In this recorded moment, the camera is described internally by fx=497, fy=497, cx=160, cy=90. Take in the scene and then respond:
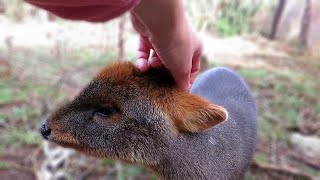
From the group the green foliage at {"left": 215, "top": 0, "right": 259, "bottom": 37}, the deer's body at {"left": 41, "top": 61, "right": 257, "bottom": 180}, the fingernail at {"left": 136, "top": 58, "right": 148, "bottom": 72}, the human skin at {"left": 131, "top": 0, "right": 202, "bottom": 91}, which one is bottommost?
the green foliage at {"left": 215, "top": 0, "right": 259, "bottom": 37}

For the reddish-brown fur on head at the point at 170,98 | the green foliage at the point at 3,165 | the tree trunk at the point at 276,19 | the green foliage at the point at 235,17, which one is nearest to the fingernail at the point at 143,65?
the reddish-brown fur on head at the point at 170,98

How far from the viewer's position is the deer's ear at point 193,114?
65.8 inches

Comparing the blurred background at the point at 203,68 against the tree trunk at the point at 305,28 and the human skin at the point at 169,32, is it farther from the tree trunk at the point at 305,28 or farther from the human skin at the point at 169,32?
the human skin at the point at 169,32

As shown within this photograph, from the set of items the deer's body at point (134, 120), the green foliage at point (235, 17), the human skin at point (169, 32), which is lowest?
the green foliage at point (235, 17)

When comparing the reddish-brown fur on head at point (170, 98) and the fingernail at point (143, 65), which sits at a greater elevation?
the fingernail at point (143, 65)

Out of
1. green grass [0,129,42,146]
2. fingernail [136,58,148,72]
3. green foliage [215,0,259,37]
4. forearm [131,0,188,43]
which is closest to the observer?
forearm [131,0,188,43]

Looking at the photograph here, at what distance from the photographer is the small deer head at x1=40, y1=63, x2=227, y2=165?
175 centimetres

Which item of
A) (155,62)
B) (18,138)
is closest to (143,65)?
(155,62)

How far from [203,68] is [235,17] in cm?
345

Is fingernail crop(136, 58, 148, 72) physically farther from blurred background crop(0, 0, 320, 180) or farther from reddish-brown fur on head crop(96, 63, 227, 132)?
blurred background crop(0, 0, 320, 180)

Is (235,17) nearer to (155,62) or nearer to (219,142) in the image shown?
(219,142)

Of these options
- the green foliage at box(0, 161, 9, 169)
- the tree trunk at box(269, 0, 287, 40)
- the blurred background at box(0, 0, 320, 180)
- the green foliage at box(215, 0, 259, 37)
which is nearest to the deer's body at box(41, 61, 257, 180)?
the blurred background at box(0, 0, 320, 180)

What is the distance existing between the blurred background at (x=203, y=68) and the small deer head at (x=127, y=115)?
414mm

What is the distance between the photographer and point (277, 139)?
3824 millimetres
